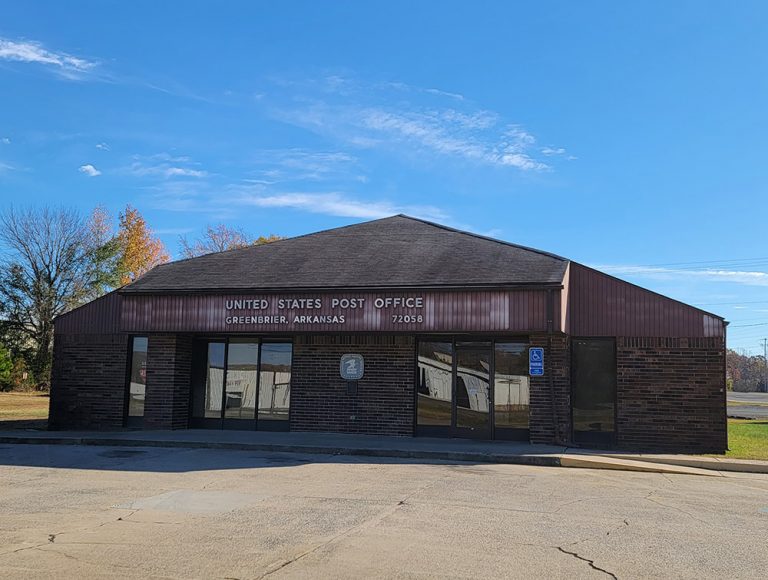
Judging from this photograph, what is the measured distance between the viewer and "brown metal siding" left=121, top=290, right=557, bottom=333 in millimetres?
15500

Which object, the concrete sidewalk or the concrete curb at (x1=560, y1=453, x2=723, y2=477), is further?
the concrete sidewalk

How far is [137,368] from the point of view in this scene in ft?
64.1

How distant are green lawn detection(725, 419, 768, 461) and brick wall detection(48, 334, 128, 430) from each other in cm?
1509

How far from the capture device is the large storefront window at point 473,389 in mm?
16891

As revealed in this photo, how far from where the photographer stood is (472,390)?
17.2m

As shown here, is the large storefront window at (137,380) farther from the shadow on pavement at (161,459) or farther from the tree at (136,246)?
the tree at (136,246)

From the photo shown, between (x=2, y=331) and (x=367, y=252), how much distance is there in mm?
32968

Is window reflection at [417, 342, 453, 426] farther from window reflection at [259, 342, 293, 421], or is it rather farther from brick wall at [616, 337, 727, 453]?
brick wall at [616, 337, 727, 453]

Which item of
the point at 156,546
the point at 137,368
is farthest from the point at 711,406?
the point at 137,368

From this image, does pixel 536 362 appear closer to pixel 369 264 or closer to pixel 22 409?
pixel 369 264

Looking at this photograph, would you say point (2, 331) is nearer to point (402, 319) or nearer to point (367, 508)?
point (402, 319)

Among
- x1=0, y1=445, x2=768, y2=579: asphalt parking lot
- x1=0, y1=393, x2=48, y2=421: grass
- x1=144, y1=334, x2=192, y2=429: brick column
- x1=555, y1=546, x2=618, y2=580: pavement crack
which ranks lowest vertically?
x1=0, y1=393, x2=48, y2=421: grass

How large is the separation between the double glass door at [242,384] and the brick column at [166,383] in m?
0.55

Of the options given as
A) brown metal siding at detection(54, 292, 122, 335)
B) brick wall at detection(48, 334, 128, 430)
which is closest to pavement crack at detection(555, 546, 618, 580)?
brick wall at detection(48, 334, 128, 430)
